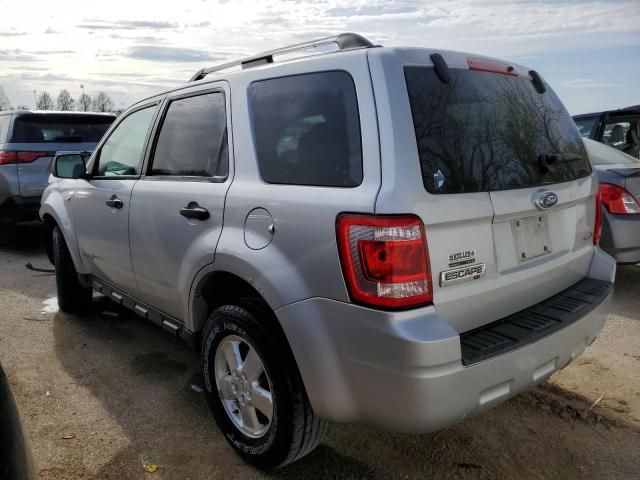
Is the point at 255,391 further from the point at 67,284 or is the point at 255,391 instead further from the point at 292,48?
the point at 67,284

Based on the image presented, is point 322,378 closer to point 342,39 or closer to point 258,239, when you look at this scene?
point 258,239

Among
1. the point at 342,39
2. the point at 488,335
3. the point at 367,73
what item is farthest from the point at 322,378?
the point at 342,39

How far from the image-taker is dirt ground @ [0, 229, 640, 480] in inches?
102

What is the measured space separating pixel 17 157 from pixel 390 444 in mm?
6225

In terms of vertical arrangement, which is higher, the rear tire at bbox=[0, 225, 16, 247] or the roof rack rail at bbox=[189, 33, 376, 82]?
the roof rack rail at bbox=[189, 33, 376, 82]

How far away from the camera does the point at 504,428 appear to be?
9.53ft

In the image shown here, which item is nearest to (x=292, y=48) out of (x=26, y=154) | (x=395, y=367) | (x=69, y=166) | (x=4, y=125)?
(x=395, y=367)

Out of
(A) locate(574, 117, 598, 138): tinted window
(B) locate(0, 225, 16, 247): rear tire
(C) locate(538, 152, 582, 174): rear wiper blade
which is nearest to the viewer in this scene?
(C) locate(538, 152, 582, 174): rear wiper blade

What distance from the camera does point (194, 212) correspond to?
107 inches

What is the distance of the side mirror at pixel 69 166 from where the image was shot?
4090 millimetres

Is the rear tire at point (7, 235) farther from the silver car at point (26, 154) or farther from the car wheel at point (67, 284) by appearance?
the car wheel at point (67, 284)

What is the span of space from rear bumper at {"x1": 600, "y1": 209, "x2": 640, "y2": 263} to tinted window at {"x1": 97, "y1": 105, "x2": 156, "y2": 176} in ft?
13.2

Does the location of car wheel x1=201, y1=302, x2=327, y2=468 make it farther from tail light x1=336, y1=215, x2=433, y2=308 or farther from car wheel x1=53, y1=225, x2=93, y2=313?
car wheel x1=53, y1=225, x2=93, y2=313

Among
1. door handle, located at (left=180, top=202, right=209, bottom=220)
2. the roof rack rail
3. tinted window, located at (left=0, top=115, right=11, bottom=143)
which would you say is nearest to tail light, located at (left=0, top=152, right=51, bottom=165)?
tinted window, located at (left=0, top=115, right=11, bottom=143)
